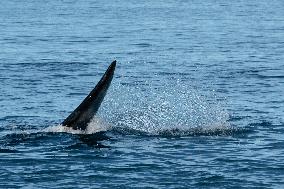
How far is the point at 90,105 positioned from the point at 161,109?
948 cm

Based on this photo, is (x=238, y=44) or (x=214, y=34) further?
(x=214, y=34)

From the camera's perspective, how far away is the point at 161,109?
126ft

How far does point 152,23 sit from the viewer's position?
95438mm

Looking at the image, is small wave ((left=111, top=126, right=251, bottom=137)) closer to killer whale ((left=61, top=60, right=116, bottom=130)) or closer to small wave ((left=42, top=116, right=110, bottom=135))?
small wave ((left=42, top=116, right=110, bottom=135))

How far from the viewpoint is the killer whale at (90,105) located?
28516 mm

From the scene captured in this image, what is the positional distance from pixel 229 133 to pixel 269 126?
8.00ft

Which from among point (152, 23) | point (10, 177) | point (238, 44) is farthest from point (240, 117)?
point (152, 23)

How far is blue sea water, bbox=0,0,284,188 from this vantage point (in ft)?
84.6

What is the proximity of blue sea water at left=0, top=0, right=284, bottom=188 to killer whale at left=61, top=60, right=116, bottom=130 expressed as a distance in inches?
21.1

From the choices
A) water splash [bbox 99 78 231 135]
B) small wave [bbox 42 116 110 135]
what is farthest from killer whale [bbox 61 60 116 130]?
water splash [bbox 99 78 231 135]

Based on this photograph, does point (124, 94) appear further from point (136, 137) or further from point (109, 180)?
point (109, 180)

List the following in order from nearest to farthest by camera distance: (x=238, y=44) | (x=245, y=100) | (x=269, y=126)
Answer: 1. (x=269, y=126)
2. (x=245, y=100)
3. (x=238, y=44)

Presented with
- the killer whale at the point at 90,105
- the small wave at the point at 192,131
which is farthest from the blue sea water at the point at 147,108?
the killer whale at the point at 90,105

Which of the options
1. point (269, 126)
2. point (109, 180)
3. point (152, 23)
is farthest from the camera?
point (152, 23)
